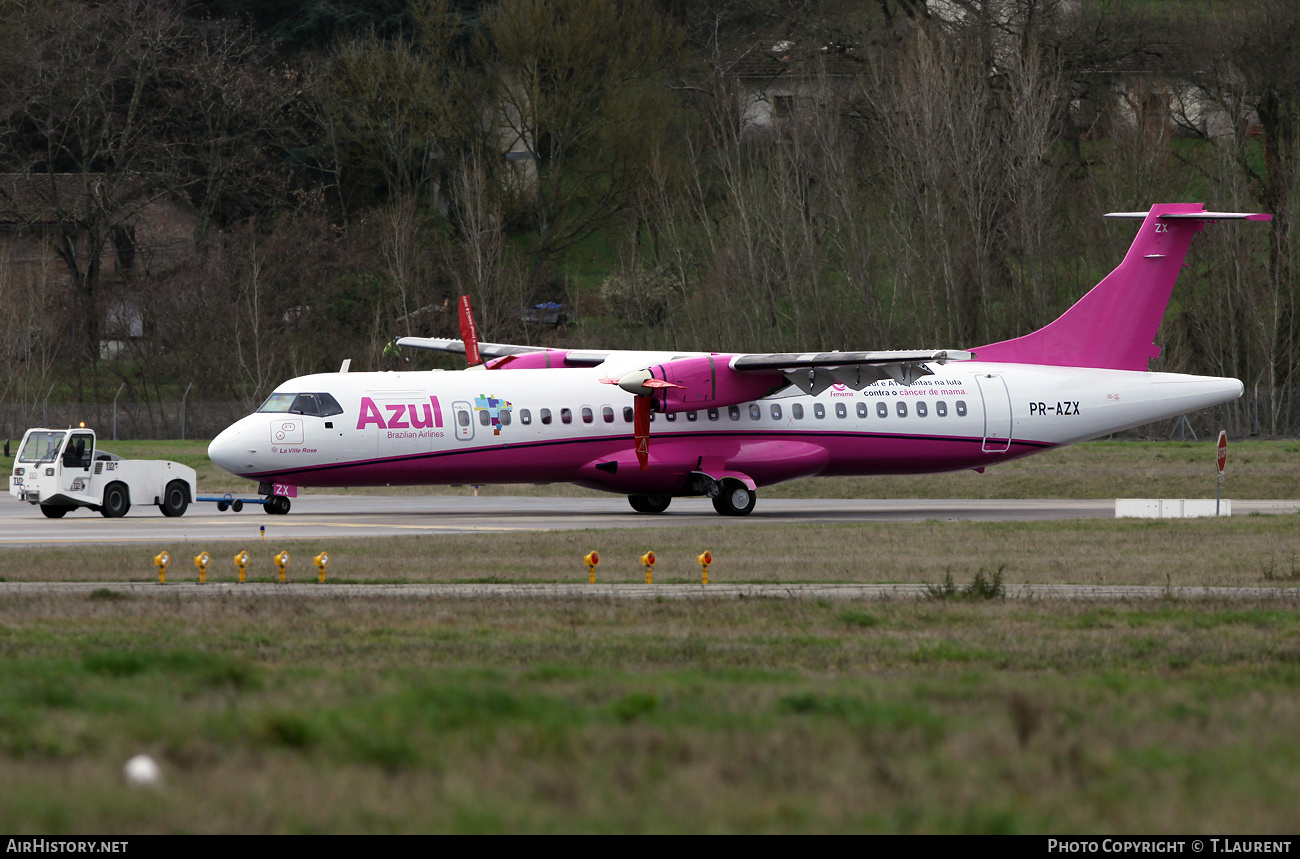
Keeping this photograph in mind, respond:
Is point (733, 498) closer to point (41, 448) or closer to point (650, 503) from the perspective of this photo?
point (650, 503)

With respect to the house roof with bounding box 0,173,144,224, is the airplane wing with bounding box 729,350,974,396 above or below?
below

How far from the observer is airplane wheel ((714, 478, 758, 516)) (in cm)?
3238

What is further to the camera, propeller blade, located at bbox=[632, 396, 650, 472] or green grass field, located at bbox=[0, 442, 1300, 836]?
propeller blade, located at bbox=[632, 396, 650, 472]

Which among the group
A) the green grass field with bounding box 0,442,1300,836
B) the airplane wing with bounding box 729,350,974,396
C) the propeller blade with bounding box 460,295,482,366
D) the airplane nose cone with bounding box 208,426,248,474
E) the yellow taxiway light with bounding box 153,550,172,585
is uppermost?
the propeller blade with bounding box 460,295,482,366

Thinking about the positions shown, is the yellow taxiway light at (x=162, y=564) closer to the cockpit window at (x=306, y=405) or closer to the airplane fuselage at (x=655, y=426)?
the airplane fuselage at (x=655, y=426)

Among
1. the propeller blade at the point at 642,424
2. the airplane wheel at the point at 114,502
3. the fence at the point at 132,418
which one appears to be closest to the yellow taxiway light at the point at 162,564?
the airplane wheel at the point at 114,502

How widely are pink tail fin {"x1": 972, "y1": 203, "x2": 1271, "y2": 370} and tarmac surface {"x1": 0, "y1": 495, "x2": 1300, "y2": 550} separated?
362 cm

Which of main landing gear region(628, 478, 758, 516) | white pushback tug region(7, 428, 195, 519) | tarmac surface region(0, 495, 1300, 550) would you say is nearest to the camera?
tarmac surface region(0, 495, 1300, 550)

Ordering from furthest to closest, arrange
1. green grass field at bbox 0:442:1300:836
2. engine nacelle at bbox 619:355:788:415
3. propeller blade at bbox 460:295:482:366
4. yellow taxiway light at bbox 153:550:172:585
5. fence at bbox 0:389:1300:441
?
fence at bbox 0:389:1300:441 < propeller blade at bbox 460:295:482:366 < engine nacelle at bbox 619:355:788:415 < yellow taxiway light at bbox 153:550:172:585 < green grass field at bbox 0:442:1300:836

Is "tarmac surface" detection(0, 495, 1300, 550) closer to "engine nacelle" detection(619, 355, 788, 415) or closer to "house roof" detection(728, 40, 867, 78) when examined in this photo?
"engine nacelle" detection(619, 355, 788, 415)

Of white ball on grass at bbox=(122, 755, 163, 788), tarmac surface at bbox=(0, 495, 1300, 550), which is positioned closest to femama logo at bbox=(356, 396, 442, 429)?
tarmac surface at bbox=(0, 495, 1300, 550)

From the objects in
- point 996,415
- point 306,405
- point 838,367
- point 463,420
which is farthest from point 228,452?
point 996,415

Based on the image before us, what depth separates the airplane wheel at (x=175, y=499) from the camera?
31.6 meters

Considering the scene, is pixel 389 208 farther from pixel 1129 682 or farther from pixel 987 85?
pixel 1129 682
